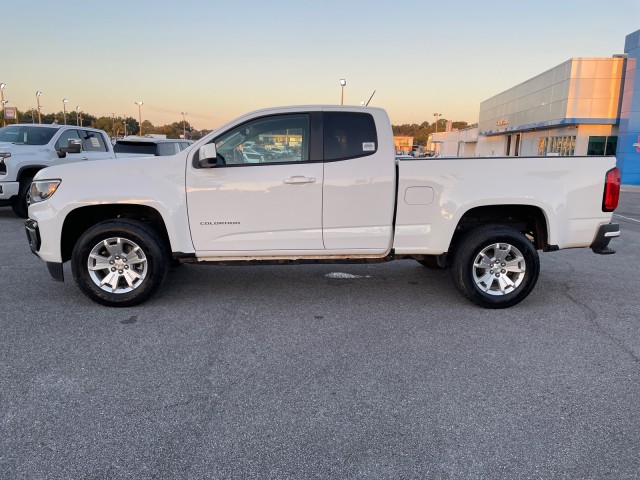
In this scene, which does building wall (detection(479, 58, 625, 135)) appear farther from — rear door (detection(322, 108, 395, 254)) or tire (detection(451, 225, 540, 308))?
rear door (detection(322, 108, 395, 254))

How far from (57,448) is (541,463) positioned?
8.80 ft

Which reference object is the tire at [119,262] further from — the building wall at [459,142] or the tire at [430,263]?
the building wall at [459,142]

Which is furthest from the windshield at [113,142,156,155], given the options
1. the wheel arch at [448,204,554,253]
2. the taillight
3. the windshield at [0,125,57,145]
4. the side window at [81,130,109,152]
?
the taillight

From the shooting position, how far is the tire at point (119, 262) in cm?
507

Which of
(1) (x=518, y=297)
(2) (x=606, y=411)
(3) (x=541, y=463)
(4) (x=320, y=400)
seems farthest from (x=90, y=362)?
(1) (x=518, y=297)

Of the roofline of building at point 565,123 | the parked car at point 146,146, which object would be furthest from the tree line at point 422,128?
the parked car at point 146,146

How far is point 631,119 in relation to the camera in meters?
31.5

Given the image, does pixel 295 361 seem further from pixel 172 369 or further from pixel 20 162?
pixel 20 162

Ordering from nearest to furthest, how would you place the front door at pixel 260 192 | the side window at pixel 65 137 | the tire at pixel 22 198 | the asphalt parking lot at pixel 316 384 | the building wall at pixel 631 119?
the asphalt parking lot at pixel 316 384 < the front door at pixel 260 192 < the tire at pixel 22 198 < the side window at pixel 65 137 < the building wall at pixel 631 119

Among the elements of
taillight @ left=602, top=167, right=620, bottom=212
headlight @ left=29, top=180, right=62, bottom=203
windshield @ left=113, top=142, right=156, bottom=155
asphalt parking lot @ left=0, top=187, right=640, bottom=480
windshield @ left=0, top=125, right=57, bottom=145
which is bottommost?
asphalt parking lot @ left=0, top=187, right=640, bottom=480

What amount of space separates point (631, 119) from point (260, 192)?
3403 cm

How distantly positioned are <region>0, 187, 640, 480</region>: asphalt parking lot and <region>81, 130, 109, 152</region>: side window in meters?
7.06

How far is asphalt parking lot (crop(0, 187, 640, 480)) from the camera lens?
2.76m

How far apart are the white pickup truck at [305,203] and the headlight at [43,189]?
11 mm
